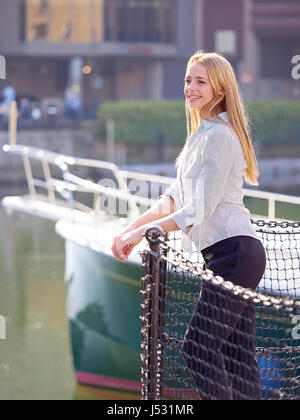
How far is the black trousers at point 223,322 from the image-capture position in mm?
2928

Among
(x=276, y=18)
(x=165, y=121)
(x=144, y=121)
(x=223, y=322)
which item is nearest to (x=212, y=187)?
(x=223, y=322)

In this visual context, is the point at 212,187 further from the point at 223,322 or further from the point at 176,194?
the point at 223,322

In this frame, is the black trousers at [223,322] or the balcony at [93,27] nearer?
the black trousers at [223,322]

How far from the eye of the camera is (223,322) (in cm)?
295

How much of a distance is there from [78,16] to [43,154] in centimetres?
2838

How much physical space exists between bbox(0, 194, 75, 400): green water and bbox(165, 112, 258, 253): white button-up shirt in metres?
6.54

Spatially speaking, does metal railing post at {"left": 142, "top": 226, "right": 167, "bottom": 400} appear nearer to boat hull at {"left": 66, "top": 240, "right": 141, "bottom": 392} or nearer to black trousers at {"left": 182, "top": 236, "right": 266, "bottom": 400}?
black trousers at {"left": 182, "top": 236, "right": 266, "bottom": 400}

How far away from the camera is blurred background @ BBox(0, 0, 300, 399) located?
97.8ft

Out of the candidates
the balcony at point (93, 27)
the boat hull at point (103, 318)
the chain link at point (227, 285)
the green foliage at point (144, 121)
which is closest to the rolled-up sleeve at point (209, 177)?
the chain link at point (227, 285)

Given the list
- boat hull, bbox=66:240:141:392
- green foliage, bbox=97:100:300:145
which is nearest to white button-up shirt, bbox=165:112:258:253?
boat hull, bbox=66:240:141:392

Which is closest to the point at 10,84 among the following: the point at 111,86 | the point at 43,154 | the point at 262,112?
the point at 111,86

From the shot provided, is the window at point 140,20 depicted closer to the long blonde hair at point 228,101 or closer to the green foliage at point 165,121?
the green foliage at point 165,121

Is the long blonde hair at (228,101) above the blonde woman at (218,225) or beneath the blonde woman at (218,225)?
above

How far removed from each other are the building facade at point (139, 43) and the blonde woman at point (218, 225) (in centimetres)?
3542
